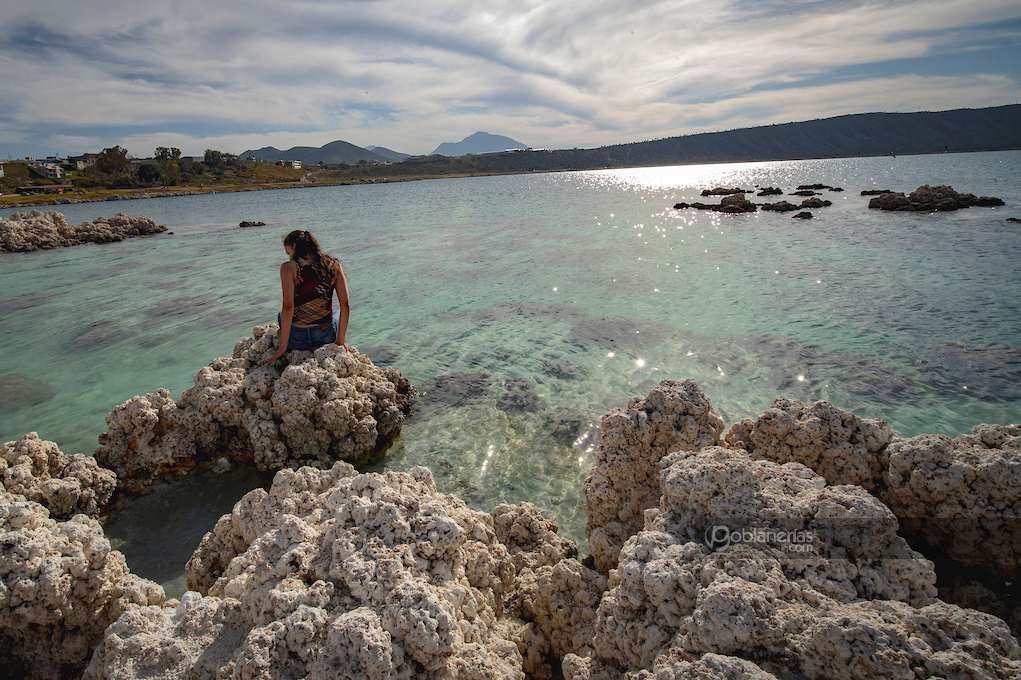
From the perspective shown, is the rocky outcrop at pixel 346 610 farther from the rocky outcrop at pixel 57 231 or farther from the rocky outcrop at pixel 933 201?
the rocky outcrop at pixel 57 231

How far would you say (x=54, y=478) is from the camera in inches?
233

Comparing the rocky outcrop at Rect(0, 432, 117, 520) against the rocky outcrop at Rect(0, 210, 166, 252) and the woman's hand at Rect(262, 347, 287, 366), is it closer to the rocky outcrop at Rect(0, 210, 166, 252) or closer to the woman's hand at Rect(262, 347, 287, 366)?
the woman's hand at Rect(262, 347, 287, 366)

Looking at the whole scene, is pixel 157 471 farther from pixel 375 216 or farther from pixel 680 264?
pixel 375 216

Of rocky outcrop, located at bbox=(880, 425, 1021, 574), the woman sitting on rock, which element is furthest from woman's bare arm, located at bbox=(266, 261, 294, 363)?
rocky outcrop, located at bbox=(880, 425, 1021, 574)

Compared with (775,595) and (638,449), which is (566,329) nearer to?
(638,449)

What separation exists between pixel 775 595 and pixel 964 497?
6.25ft

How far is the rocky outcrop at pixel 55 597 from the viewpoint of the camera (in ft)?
11.5

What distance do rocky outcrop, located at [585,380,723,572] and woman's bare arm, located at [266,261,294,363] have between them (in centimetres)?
454

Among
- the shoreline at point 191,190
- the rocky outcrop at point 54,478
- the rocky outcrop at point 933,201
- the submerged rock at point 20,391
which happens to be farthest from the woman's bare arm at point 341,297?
the shoreline at point 191,190

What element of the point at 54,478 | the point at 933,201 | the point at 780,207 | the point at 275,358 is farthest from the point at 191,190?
the point at 54,478

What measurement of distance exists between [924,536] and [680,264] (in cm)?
1748

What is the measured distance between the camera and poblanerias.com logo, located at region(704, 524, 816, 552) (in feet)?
9.98

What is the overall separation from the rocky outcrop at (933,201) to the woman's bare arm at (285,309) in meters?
36.8

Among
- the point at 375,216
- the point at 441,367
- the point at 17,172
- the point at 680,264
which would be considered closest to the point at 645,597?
the point at 441,367
